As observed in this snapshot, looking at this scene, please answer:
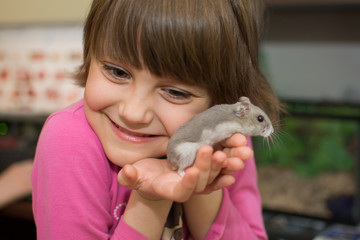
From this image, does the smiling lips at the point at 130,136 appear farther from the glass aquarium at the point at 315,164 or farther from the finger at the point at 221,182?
the glass aquarium at the point at 315,164

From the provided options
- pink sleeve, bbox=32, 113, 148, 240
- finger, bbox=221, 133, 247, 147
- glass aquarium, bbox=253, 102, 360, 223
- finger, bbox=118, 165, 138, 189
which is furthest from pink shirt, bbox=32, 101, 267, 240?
glass aquarium, bbox=253, 102, 360, 223

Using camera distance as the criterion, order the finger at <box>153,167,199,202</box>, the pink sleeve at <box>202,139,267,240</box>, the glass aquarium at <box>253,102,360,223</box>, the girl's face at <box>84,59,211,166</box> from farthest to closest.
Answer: the glass aquarium at <box>253,102,360,223</box> < the pink sleeve at <box>202,139,267,240</box> < the girl's face at <box>84,59,211,166</box> < the finger at <box>153,167,199,202</box>

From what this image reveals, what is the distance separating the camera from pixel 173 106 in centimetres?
67

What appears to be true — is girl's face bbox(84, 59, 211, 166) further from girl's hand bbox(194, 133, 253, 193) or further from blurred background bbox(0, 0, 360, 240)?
blurred background bbox(0, 0, 360, 240)

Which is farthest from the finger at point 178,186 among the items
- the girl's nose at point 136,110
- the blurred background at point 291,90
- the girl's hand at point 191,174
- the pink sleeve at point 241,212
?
the blurred background at point 291,90

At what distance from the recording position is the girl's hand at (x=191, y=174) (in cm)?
55

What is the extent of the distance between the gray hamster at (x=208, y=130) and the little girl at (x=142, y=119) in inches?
1.0

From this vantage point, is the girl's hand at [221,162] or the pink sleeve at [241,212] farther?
the pink sleeve at [241,212]

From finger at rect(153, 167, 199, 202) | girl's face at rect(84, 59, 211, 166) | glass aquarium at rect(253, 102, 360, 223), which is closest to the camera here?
finger at rect(153, 167, 199, 202)

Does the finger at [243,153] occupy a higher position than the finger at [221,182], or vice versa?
the finger at [243,153]

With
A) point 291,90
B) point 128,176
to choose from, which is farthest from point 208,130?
point 291,90

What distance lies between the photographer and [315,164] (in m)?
2.21

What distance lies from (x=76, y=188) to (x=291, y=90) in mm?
1826

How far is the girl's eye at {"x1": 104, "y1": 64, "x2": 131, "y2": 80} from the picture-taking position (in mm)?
674
